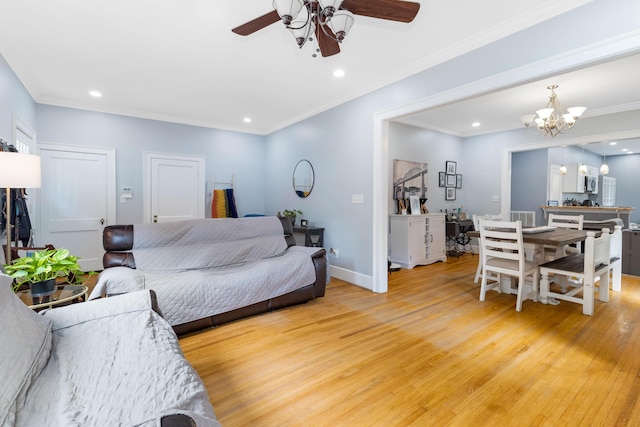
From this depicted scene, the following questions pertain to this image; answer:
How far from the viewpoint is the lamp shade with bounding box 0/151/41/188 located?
223 cm

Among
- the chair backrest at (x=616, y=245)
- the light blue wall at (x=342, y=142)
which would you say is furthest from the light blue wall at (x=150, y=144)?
the chair backrest at (x=616, y=245)

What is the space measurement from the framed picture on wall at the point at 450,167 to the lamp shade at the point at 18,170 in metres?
6.24

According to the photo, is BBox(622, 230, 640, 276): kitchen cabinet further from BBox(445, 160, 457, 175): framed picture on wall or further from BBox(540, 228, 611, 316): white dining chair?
BBox(445, 160, 457, 175): framed picture on wall

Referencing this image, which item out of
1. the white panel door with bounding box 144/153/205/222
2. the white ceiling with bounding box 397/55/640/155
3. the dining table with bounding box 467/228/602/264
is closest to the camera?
the dining table with bounding box 467/228/602/264

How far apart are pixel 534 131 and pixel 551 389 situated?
15.7ft

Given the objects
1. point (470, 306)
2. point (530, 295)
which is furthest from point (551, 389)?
point (530, 295)

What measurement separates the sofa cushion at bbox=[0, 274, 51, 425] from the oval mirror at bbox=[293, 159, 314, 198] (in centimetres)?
375

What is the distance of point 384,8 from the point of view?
175 centimetres

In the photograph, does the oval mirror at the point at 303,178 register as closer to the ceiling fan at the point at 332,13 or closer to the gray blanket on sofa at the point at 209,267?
the gray blanket on sofa at the point at 209,267

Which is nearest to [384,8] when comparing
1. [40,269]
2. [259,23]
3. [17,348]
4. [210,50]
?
[259,23]

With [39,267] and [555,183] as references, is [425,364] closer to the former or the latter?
[39,267]

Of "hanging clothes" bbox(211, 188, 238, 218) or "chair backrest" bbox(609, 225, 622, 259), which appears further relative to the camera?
"hanging clothes" bbox(211, 188, 238, 218)

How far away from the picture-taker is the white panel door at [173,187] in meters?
4.96

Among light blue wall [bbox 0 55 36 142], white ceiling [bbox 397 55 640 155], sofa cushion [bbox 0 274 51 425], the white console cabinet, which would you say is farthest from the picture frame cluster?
light blue wall [bbox 0 55 36 142]
